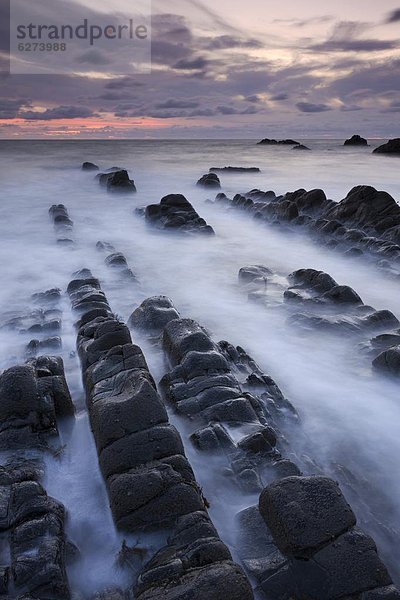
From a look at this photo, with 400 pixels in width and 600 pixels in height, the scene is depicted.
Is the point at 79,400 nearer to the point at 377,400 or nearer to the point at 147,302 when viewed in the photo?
the point at 147,302

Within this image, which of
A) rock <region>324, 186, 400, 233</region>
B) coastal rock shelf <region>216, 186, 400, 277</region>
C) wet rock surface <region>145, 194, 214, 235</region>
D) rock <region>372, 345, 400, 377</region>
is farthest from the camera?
wet rock surface <region>145, 194, 214, 235</region>

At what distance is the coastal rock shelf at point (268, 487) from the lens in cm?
293

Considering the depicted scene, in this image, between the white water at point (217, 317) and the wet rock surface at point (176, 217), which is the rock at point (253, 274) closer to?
the white water at point (217, 317)

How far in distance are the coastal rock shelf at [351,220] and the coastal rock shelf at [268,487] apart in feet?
18.9

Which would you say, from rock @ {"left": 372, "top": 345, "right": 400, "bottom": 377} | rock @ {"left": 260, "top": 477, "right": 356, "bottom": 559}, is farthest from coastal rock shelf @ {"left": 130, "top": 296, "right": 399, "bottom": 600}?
rock @ {"left": 372, "top": 345, "right": 400, "bottom": 377}

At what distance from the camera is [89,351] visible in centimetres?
537

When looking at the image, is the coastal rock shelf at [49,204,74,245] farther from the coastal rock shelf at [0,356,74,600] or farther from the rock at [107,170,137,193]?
the coastal rock shelf at [0,356,74,600]

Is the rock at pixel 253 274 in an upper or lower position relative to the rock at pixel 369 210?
lower

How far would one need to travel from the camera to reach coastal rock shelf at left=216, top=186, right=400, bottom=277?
10.8m

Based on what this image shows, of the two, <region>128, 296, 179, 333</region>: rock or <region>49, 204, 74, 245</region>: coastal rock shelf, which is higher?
<region>49, 204, 74, 245</region>: coastal rock shelf

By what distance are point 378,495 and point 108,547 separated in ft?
7.36

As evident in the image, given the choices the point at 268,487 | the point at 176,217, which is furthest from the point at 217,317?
the point at 176,217

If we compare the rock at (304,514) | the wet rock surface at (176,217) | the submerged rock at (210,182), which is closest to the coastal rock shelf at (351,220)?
the wet rock surface at (176,217)

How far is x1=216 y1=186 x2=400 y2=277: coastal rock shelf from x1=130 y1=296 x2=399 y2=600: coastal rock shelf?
5771 millimetres
